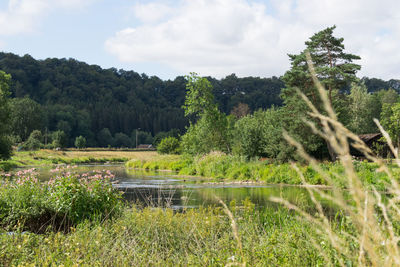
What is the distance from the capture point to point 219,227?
6.82 m

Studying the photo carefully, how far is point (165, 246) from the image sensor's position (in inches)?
243

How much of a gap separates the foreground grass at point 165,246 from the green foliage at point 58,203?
0.47 metres

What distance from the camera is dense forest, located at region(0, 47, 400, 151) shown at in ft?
338

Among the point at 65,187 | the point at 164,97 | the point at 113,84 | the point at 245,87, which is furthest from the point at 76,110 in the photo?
the point at 65,187

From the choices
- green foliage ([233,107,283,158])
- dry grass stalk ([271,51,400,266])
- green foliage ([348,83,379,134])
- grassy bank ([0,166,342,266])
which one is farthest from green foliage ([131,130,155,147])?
dry grass stalk ([271,51,400,266])

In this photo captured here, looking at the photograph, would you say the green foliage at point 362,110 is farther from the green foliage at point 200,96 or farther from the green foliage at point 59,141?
the green foliage at point 59,141

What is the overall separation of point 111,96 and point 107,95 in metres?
1.45

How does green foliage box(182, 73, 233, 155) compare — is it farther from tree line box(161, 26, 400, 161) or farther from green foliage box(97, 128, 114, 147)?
green foliage box(97, 128, 114, 147)

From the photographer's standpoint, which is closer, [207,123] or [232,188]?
[232,188]

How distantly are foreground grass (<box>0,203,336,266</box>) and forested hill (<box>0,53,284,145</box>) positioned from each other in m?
92.3

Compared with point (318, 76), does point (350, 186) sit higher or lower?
lower

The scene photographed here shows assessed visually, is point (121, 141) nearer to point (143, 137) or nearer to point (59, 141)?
point (143, 137)

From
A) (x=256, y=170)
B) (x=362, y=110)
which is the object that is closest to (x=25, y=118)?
(x=362, y=110)

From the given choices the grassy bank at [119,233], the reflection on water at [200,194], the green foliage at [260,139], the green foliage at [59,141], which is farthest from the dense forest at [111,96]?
the grassy bank at [119,233]
